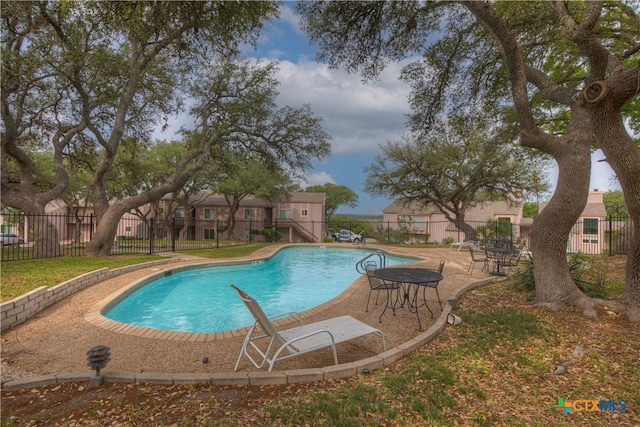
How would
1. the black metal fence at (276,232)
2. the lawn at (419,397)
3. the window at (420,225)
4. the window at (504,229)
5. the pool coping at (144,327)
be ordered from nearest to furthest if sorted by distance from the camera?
the lawn at (419,397) < the pool coping at (144,327) < the window at (504,229) < the black metal fence at (276,232) < the window at (420,225)

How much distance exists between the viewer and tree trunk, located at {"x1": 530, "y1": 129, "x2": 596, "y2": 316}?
4.92 metres

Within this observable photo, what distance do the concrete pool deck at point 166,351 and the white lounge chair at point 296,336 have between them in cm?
16

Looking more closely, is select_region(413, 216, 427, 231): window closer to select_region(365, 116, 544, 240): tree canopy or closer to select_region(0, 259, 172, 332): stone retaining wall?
select_region(365, 116, 544, 240): tree canopy

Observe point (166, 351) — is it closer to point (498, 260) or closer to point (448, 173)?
point (498, 260)

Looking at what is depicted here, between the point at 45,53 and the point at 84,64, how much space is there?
87 centimetres

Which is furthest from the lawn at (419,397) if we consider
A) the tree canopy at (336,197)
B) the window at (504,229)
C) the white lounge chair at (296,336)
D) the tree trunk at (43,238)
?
the tree canopy at (336,197)

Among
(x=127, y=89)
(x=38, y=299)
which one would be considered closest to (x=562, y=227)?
(x=38, y=299)

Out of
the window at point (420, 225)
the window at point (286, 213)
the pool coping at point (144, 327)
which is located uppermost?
the window at point (286, 213)

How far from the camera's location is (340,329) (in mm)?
3578

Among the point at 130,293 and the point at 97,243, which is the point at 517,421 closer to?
the point at 130,293

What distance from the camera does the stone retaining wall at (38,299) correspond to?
450cm

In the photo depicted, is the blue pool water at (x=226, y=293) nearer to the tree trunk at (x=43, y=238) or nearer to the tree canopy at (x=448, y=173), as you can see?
the tree trunk at (x=43, y=238)

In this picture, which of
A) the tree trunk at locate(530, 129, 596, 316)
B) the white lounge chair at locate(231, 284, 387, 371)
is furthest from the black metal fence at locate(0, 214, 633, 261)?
the white lounge chair at locate(231, 284, 387, 371)

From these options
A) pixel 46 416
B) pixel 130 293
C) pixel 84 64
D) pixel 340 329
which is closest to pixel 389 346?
pixel 340 329
